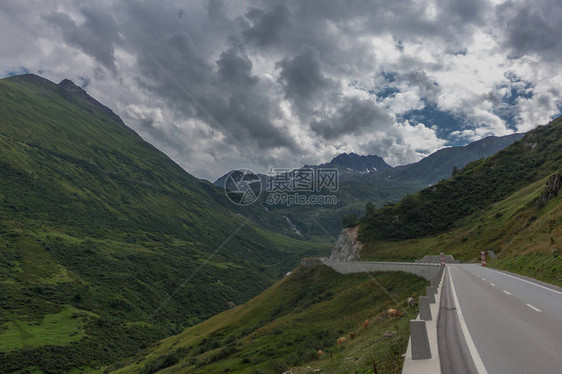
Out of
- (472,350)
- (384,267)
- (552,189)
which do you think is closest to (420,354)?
(472,350)

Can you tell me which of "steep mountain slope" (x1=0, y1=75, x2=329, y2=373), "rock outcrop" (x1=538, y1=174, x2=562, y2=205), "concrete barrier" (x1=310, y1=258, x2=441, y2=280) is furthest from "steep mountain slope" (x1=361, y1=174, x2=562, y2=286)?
"steep mountain slope" (x1=0, y1=75, x2=329, y2=373)

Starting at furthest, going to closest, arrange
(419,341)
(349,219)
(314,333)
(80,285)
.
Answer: (349,219) → (80,285) → (314,333) → (419,341)

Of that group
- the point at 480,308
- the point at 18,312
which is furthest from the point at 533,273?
the point at 18,312

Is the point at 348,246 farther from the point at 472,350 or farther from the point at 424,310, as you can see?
the point at 472,350

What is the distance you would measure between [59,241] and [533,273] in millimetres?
177920

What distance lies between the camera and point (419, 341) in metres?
6.95

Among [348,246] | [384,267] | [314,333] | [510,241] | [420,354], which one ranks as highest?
[510,241]

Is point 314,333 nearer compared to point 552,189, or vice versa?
point 314,333

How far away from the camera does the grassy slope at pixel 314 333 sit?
622 inches

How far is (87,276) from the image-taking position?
133375mm

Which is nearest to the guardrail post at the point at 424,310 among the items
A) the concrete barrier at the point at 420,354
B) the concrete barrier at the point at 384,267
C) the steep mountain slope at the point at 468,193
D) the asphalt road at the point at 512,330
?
the asphalt road at the point at 512,330

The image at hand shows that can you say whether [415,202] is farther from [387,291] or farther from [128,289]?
[128,289]

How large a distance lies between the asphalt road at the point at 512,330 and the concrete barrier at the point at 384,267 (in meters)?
11.2

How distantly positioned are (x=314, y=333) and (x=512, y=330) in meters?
23.1
